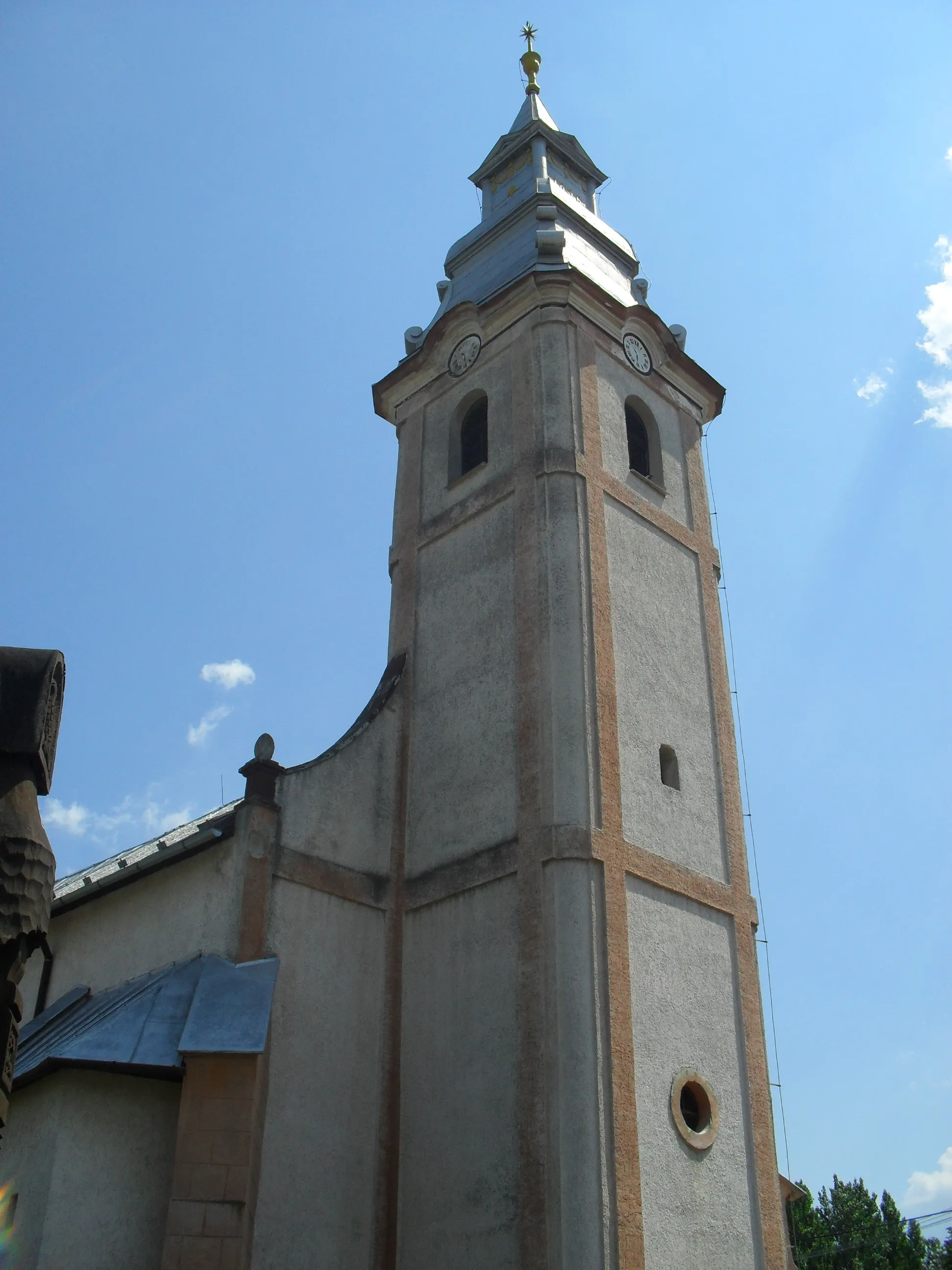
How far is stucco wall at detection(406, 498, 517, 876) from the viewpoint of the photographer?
635 inches

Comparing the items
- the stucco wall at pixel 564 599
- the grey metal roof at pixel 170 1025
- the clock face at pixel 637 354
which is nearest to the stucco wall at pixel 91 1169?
the grey metal roof at pixel 170 1025

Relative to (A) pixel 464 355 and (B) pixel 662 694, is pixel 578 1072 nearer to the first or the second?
(B) pixel 662 694

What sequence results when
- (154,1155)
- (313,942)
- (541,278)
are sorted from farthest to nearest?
1. (541,278)
2. (313,942)
3. (154,1155)

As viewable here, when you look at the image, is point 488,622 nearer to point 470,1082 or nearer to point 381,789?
point 381,789

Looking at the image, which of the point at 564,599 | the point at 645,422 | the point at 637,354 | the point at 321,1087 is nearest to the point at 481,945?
the point at 321,1087

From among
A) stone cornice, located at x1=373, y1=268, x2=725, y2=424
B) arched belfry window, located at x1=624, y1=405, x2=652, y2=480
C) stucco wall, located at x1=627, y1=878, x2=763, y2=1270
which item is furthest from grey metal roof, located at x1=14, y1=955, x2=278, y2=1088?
stone cornice, located at x1=373, y1=268, x2=725, y2=424

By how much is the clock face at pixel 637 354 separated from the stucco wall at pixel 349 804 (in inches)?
287

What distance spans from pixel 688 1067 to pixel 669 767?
12.9 ft

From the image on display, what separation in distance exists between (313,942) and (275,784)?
199 cm

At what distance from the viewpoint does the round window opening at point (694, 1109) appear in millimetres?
14094

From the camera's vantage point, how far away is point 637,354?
20.6 meters

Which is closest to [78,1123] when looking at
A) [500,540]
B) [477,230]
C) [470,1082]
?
[470,1082]

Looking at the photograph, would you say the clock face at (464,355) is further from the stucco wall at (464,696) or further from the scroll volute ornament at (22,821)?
the scroll volute ornament at (22,821)

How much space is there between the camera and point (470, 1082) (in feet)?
46.8
